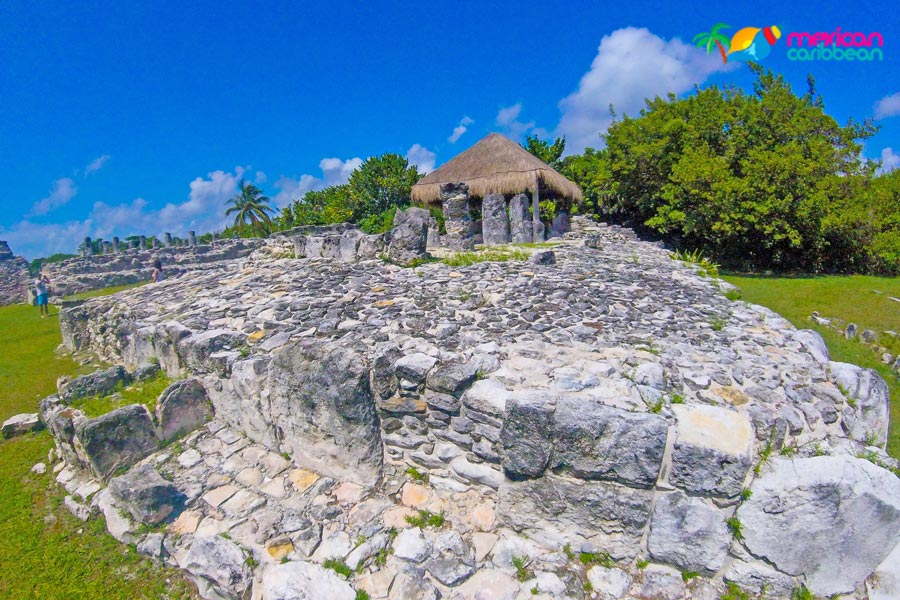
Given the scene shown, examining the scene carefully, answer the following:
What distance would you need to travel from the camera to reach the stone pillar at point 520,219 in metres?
11.5

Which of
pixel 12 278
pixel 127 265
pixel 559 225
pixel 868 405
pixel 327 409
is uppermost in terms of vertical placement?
pixel 559 225

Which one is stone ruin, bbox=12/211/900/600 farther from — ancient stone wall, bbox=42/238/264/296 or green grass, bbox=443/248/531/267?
ancient stone wall, bbox=42/238/264/296

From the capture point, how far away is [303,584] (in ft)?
9.28

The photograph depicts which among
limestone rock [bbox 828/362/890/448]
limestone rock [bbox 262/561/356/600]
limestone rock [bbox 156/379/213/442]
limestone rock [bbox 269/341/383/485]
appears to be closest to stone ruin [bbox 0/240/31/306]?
limestone rock [bbox 156/379/213/442]

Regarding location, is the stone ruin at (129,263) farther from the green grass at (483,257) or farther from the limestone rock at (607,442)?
the limestone rock at (607,442)

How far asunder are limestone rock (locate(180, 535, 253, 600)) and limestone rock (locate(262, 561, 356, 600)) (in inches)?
6.2

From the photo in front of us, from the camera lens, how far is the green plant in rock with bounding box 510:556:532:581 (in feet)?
9.25

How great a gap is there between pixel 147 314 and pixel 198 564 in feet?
13.8

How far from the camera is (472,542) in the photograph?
307 cm

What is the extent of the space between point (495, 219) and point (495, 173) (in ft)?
9.88

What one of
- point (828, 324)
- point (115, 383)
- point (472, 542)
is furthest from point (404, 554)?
point (828, 324)

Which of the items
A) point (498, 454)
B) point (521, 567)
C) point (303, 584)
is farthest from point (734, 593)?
point (303, 584)

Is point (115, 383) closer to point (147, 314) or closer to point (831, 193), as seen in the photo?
point (147, 314)

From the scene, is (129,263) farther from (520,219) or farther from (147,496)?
(147,496)
